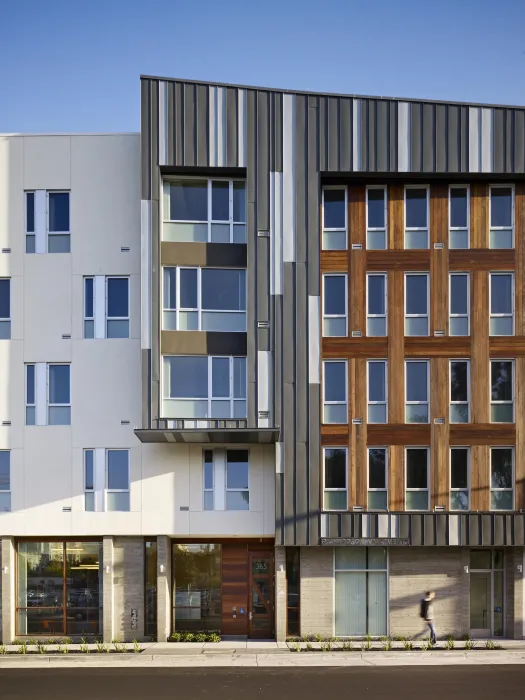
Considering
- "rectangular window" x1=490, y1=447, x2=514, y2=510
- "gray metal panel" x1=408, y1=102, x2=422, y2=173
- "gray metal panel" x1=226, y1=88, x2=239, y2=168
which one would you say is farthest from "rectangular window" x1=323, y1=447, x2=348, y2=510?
"gray metal panel" x1=226, y1=88, x2=239, y2=168

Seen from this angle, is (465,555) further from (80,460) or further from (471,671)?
(80,460)

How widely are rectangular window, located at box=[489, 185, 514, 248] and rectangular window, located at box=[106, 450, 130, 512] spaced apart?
13.8 m

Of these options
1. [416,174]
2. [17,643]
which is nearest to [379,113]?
[416,174]

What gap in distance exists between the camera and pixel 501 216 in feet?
75.2

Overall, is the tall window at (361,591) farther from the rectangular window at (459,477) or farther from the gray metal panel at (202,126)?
the gray metal panel at (202,126)

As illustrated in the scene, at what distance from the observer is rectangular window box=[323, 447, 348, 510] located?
22.2 meters

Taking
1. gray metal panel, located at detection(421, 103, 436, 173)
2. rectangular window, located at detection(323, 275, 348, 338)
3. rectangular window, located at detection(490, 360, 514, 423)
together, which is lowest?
rectangular window, located at detection(490, 360, 514, 423)

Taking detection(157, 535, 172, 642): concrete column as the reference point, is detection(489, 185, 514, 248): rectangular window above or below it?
above

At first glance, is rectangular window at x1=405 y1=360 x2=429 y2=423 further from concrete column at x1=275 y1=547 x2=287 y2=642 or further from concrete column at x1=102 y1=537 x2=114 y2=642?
concrete column at x1=102 y1=537 x2=114 y2=642

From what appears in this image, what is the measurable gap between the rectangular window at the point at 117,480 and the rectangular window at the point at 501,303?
41.3ft

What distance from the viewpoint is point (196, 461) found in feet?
73.9

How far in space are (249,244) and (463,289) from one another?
7.13 m

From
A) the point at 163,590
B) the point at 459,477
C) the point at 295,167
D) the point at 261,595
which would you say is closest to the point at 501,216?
the point at 295,167

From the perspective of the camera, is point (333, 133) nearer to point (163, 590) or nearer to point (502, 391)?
point (502, 391)
